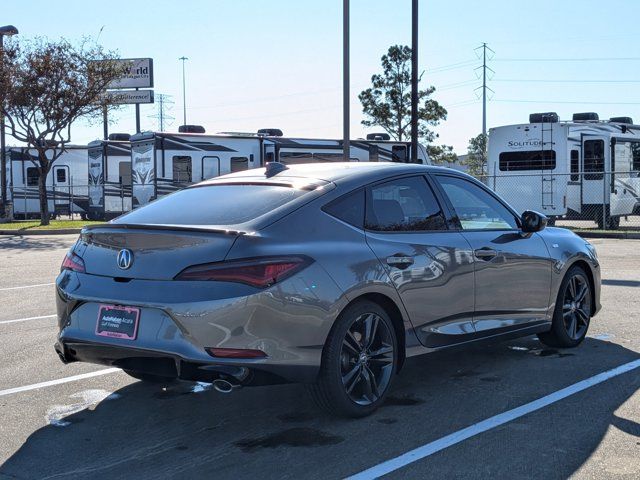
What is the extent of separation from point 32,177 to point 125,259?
99.1ft

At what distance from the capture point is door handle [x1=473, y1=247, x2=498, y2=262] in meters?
5.67

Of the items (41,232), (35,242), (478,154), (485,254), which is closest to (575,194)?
(35,242)

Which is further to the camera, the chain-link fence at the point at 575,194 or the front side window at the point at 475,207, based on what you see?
the chain-link fence at the point at 575,194

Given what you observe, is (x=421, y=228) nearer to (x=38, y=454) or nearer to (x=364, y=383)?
(x=364, y=383)

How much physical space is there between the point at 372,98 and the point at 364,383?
34994mm

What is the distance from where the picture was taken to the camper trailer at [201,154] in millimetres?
23234

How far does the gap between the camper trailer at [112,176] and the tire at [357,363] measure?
24.2 m

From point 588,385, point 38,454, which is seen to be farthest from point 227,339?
point 588,385

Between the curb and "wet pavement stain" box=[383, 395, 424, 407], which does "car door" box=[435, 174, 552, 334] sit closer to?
"wet pavement stain" box=[383, 395, 424, 407]

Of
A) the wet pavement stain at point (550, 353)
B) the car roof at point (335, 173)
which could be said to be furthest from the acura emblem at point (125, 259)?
the wet pavement stain at point (550, 353)

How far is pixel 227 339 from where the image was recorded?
423 cm

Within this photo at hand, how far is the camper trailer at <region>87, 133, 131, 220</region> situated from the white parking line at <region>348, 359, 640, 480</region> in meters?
24.1

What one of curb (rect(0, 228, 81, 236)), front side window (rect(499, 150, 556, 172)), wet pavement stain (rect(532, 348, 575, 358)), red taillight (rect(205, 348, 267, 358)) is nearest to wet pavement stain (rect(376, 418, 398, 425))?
red taillight (rect(205, 348, 267, 358))

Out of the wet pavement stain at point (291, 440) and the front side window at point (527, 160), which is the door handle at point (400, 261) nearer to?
the wet pavement stain at point (291, 440)
